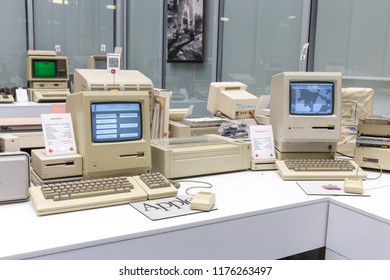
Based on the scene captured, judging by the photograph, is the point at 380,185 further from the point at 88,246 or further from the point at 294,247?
the point at 88,246

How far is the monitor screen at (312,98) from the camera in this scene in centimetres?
210

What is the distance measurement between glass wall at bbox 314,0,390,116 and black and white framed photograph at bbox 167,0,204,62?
6.50ft

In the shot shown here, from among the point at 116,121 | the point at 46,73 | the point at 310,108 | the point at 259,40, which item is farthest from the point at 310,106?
the point at 46,73

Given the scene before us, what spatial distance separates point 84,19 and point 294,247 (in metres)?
5.00

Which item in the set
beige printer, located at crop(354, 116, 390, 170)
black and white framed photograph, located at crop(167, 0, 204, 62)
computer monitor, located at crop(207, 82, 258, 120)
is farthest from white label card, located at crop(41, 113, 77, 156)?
black and white framed photograph, located at crop(167, 0, 204, 62)

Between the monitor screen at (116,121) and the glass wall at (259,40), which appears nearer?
the monitor screen at (116,121)

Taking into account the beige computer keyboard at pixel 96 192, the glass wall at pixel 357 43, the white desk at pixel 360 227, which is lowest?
the white desk at pixel 360 227

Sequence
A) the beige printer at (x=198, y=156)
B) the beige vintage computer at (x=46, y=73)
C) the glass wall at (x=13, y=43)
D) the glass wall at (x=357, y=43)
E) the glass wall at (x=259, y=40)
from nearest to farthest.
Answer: the beige printer at (x=198, y=156), the glass wall at (x=357, y=43), the glass wall at (x=259, y=40), the beige vintage computer at (x=46, y=73), the glass wall at (x=13, y=43)

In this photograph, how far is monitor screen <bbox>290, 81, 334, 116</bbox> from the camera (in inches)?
82.7

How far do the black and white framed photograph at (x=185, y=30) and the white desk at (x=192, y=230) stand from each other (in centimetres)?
371

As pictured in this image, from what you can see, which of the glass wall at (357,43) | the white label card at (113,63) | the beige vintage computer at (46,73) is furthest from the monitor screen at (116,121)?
the beige vintage computer at (46,73)

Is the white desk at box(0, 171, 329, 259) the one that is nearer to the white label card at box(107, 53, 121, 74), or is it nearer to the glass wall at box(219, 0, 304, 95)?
the white label card at box(107, 53, 121, 74)

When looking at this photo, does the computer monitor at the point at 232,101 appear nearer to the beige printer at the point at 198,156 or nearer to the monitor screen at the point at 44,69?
the beige printer at the point at 198,156
